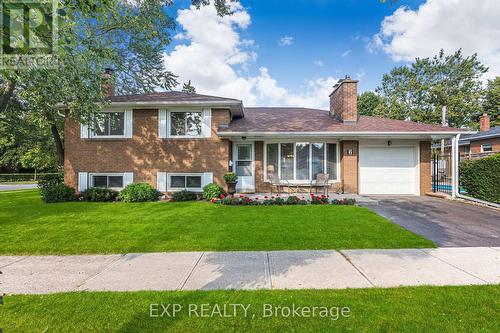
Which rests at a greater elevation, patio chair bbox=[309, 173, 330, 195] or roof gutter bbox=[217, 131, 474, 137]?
roof gutter bbox=[217, 131, 474, 137]

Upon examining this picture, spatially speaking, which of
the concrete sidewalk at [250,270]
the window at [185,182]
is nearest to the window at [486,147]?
the concrete sidewalk at [250,270]

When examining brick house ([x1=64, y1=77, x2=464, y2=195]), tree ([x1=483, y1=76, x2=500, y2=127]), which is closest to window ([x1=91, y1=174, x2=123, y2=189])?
brick house ([x1=64, y1=77, x2=464, y2=195])

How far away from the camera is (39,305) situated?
2.90 m

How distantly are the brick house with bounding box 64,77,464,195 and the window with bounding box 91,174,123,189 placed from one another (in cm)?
4

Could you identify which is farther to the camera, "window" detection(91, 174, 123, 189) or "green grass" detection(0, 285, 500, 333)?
"window" detection(91, 174, 123, 189)

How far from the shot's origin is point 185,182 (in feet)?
37.4

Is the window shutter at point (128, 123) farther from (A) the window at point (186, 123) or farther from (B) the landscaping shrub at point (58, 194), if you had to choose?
(B) the landscaping shrub at point (58, 194)

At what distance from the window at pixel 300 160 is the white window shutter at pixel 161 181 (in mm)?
4966

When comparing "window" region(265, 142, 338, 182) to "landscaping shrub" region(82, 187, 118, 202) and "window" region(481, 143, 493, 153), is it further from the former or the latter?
"window" region(481, 143, 493, 153)

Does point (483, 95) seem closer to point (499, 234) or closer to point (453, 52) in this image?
point (453, 52)

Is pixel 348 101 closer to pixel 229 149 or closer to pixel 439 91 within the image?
pixel 229 149

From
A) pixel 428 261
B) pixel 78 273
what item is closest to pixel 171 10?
pixel 78 273

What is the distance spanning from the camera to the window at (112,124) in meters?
11.5

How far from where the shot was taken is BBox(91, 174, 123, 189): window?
37.6 ft
